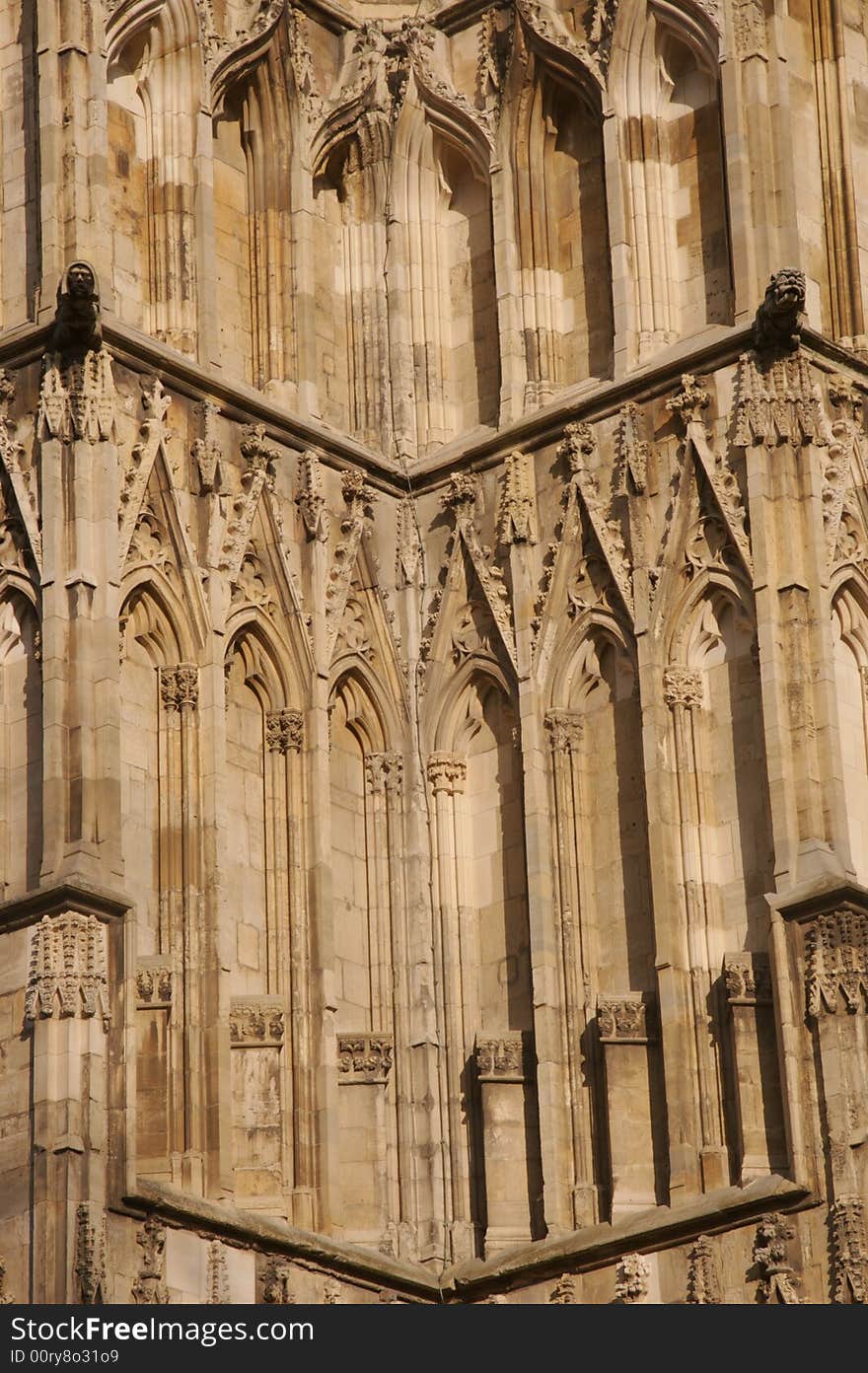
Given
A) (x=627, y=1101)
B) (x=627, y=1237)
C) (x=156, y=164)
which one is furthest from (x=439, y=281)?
(x=627, y=1237)

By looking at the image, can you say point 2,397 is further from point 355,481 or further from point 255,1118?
point 255,1118

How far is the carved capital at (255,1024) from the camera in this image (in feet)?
113

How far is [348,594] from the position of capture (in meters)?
36.5

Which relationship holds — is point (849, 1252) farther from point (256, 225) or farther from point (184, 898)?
point (256, 225)

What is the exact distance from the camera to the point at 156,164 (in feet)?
121

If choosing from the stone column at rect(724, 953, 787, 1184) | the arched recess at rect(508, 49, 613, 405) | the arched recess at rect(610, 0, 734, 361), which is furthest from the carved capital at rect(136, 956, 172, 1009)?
the arched recess at rect(610, 0, 734, 361)

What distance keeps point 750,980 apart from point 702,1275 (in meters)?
2.09

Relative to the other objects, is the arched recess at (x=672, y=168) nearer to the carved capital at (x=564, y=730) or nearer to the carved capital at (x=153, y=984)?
the carved capital at (x=564, y=730)

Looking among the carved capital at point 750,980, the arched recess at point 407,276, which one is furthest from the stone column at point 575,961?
the arched recess at point 407,276

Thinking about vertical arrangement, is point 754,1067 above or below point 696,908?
below

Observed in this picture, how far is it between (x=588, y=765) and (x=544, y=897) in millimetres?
1067

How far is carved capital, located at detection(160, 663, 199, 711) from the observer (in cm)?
3506

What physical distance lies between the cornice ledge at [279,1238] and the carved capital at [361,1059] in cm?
133

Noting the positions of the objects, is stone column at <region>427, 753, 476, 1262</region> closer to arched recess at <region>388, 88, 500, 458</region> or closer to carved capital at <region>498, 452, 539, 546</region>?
carved capital at <region>498, 452, 539, 546</region>
